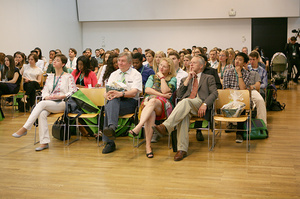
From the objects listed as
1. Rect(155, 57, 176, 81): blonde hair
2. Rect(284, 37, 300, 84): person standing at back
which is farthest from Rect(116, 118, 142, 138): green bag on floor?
Rect(284, 37, 300, 84): person standing at back

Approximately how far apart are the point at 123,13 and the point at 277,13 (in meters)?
6.63

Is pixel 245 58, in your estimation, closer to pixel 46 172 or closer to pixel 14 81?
pixel 46 172

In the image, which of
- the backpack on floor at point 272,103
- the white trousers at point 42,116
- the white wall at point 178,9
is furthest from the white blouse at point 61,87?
the white wall at point 178,9

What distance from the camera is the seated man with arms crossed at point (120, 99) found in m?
5.02

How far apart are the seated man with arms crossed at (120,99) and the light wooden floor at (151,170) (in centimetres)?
31

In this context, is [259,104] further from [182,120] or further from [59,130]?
[59,130]

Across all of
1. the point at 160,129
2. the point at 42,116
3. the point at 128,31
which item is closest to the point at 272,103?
the point at 160,129

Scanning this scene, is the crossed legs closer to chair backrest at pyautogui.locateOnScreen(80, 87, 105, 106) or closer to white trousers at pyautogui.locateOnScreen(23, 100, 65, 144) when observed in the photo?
chair backrest at pyautogui.locateOnScreen(80, 87, 105, 106)

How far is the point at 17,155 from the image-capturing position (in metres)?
4.95

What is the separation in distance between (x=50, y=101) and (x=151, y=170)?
6.64 ft

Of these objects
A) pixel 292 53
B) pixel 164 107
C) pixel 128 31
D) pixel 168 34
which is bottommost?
pixel 164 107

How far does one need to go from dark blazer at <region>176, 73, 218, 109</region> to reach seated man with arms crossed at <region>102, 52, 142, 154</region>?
2.13 ft

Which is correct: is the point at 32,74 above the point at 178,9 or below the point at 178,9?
below

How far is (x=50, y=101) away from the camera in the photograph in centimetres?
538
